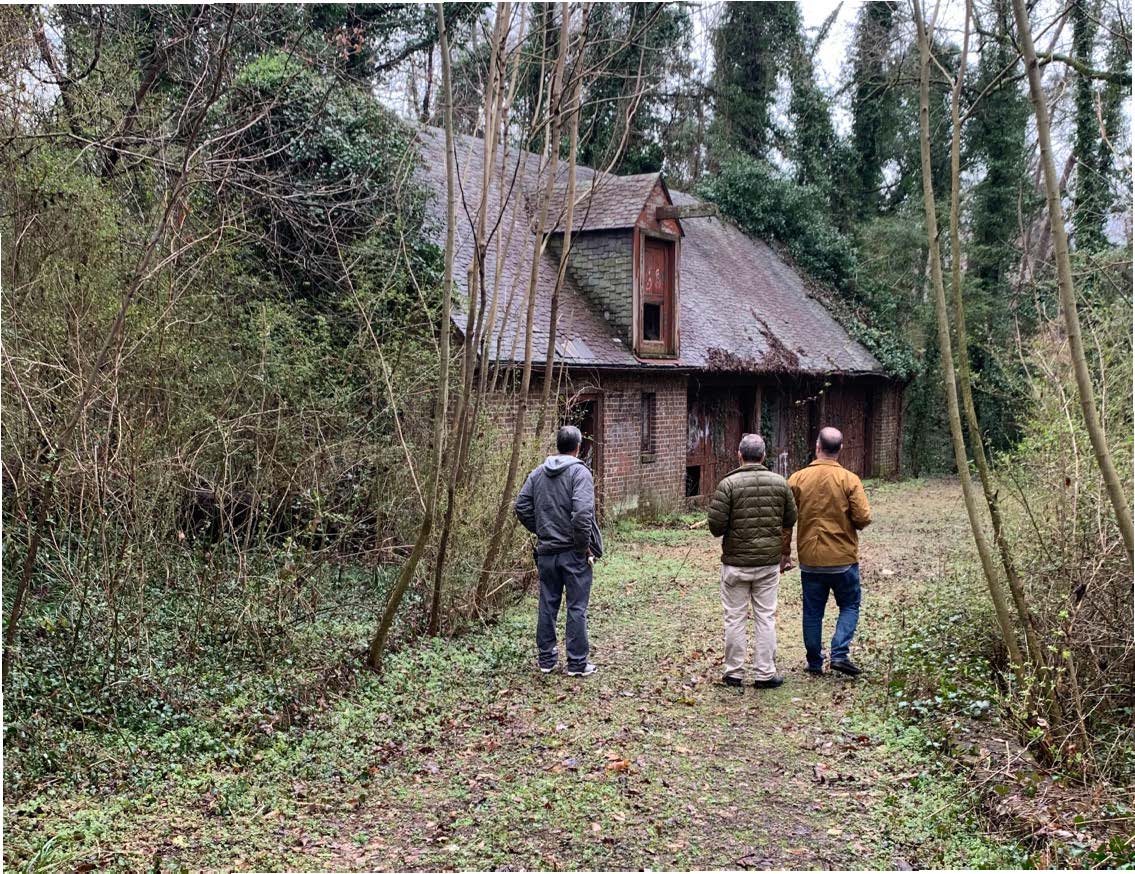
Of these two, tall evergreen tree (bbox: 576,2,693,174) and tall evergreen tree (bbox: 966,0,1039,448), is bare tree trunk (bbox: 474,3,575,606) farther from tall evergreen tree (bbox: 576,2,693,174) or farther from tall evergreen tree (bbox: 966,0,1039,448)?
tall evergreen tree (bbox: 966,0,1039,448)

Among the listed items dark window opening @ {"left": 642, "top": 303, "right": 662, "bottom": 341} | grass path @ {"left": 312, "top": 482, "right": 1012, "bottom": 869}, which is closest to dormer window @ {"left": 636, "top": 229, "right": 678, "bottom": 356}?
dark window opening @ {"left": 642, "top": 303, "right": 662, "bottom": 341}

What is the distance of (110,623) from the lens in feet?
22.4

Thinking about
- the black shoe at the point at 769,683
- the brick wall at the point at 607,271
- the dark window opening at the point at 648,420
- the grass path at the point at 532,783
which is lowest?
the grass path at the point at 532,783

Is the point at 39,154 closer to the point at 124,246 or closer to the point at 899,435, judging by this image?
the point at 124,246

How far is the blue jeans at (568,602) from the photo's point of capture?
7.64 m

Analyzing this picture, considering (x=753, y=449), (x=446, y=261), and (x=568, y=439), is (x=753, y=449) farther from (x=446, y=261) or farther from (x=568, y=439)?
(x=446, y=261)

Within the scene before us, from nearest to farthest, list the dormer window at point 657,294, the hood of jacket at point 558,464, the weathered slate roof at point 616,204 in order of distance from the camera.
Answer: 1. the hood of jacket at point 558,464
2. the weathered slate roof at point 616,204
3. the dormer window at point 657,294

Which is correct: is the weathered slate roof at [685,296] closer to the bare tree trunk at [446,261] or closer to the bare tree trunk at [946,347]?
the bare tree trunk at [446,261]

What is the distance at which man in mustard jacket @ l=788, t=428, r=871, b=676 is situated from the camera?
7379 mm

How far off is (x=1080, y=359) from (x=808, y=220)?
24.8m

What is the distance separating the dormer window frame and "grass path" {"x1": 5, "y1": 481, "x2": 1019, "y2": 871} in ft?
32.7

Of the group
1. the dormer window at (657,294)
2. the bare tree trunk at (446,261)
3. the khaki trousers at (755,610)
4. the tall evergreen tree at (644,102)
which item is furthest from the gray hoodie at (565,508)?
the tall evergreen tree at (644,102)

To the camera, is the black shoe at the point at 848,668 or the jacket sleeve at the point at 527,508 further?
the jacket sleeve at the point at 527,508

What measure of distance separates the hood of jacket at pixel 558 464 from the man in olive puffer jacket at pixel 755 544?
47.4 inches
